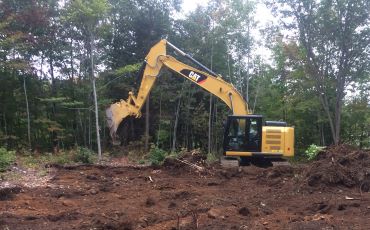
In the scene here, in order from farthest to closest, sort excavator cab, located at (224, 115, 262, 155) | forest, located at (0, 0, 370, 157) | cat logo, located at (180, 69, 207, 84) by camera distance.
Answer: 1. forest, located at (0, 0, 370, 157)
2. cat logo, located at (180, 69, 207, 84)
3. excavator cab, located at (224, 115, 262, 155)

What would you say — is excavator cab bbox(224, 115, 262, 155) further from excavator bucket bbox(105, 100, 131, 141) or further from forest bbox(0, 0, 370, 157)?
forest bbox(0, 0, 370, 157)

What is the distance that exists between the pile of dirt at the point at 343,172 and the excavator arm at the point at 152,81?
4919mm

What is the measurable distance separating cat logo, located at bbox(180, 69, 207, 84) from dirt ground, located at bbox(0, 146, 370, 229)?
11.2 feet

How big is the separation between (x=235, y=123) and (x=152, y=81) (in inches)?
123

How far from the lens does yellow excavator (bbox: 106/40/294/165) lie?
44.5 ft

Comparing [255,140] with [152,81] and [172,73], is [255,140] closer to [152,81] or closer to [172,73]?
[152,81]

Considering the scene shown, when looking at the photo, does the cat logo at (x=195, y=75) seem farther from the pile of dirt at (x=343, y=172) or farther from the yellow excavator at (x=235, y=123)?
the pile of dirt at (x=343, y=172)

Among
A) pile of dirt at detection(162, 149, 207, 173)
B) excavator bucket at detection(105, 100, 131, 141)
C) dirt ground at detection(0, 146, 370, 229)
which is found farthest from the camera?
excavator bucket at detection(105, 100, 131, 141)

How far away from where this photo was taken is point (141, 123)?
2342 cm

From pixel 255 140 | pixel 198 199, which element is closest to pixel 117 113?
pixel 255 140

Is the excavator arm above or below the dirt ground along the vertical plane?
above

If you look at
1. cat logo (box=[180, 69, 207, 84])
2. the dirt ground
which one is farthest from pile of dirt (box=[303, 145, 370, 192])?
cat logo (box=[180, 69, 207, 84])

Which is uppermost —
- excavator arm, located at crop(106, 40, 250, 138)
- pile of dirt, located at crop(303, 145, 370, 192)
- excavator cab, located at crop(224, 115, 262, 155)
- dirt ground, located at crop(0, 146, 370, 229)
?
excavator arm, located at crop(106, 40, 250, 138)

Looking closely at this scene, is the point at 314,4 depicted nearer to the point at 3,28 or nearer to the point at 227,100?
the point at 227,100
